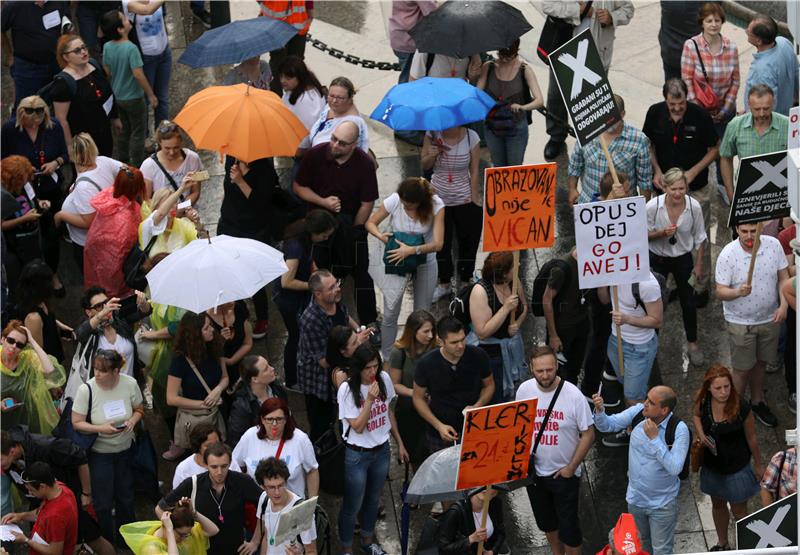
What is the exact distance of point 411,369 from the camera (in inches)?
448

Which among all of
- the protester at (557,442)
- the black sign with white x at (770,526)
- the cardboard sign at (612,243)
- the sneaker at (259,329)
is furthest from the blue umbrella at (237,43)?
the black sign with white x at (770,526)

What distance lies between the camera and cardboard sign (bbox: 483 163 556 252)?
11.3m

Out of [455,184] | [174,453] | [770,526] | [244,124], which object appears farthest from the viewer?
[455,184]

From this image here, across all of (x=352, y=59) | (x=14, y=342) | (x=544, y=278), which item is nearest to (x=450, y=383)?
(x=544, y=278)

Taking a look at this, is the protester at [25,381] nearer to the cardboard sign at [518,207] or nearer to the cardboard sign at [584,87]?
the cardboard sign at [518,207]

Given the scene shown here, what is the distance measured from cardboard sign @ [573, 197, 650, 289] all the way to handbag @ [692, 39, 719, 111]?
2914mm

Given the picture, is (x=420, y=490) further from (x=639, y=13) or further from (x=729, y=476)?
(x=639, y=13)

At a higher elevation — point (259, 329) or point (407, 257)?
point (407, 257)

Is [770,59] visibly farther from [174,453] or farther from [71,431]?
[71,431]

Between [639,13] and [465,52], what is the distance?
472 cm

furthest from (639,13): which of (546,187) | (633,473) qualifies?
(633,473)

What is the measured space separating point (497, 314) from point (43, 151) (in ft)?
13.4

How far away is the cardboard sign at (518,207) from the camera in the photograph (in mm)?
11305

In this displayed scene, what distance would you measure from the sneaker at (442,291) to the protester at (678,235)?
1.67m
